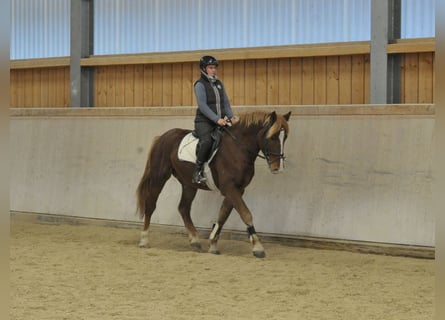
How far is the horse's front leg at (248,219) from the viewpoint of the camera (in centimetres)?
711

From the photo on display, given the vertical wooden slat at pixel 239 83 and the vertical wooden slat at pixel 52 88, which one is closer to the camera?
the vertical wooden slat at pixel 239 83

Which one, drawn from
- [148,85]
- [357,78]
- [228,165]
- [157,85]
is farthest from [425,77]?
[148,85]

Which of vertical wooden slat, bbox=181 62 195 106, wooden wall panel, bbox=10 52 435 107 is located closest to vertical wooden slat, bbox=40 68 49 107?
wooden wall panel, bbox=10 52 435 107

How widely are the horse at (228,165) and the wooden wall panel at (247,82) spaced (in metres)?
1.56

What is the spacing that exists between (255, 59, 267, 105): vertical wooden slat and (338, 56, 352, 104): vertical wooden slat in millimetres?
1118

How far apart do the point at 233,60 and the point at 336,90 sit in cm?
161

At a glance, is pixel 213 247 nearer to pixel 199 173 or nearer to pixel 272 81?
pixel 199 173

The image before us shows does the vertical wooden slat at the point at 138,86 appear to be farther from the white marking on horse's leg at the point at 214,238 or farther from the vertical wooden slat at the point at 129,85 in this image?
the white marking on horse's leg at the point at 214,238

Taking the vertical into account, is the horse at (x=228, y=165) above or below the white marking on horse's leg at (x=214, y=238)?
above

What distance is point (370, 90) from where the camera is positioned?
26.5ft

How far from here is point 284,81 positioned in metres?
9.12

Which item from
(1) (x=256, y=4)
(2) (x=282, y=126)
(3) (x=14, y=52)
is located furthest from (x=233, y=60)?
(3) (x=14, y=52)

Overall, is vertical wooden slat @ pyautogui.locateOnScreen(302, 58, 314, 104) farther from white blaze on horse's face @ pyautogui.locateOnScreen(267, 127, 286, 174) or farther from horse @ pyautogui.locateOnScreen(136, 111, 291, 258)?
white blaze on horse's face @ pyautogui.locateOnScreen(267, 127, 286, 174)

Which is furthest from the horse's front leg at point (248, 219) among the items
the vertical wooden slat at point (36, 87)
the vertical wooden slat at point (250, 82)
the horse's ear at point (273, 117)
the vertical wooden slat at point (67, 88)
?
the vertical wooden slat at point (36, 87)
